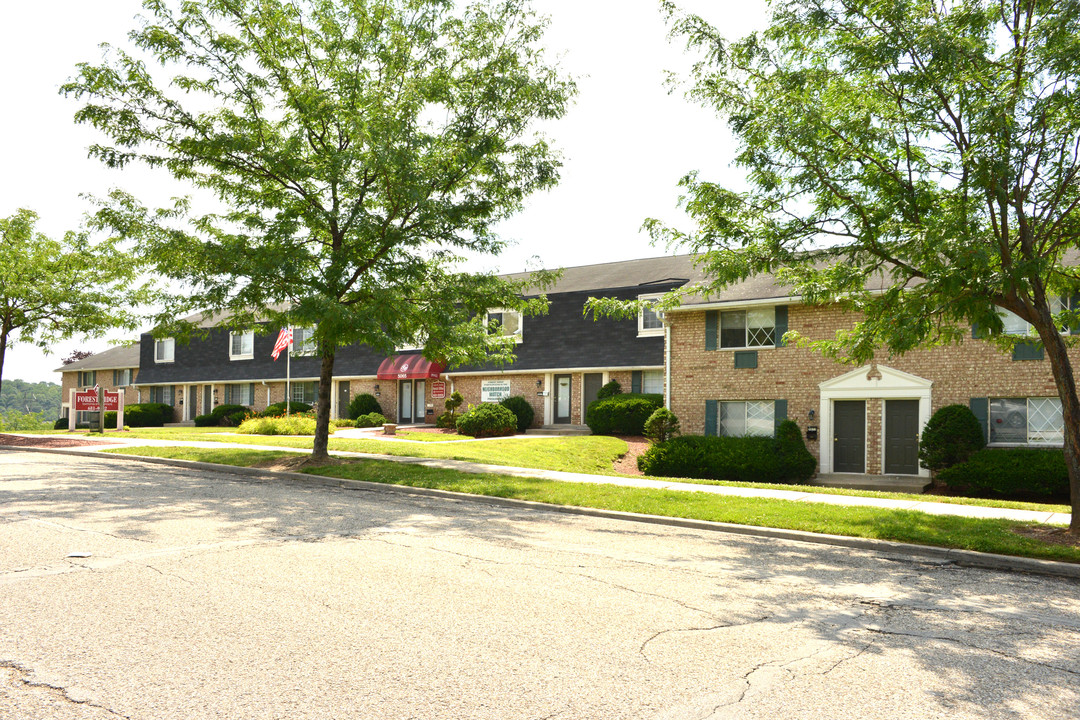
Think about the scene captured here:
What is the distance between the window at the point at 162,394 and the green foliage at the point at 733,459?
36.3 meters

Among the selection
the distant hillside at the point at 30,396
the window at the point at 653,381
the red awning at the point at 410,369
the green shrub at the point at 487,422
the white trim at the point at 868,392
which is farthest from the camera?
the distant hillside at the point at 30,396

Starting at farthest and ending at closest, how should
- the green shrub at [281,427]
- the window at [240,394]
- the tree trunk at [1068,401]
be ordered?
1. the window at [240,394]
2. the green shrub at [281,427]
3. the tree trunk at [1068,401]

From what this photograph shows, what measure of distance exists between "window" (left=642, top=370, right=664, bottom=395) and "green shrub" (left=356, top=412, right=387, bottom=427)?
1223cm

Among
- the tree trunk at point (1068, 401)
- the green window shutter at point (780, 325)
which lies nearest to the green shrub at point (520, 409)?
the green window shutter at point (780, 325)

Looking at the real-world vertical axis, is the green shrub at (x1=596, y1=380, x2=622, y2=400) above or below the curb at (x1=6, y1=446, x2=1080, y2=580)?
above

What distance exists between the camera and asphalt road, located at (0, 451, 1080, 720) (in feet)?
13.5

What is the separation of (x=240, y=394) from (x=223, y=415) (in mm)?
2635

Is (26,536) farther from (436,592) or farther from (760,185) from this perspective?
(760,185)

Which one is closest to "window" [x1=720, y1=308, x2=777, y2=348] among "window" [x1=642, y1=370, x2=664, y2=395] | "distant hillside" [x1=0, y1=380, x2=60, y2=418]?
"window" [x1=642, y1=370, x2=664, y2=395]

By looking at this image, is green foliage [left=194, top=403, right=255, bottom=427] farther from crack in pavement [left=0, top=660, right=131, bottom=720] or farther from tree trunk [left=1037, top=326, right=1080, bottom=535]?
crack in pavement [left=0, top=660, right=131, bottom=720]

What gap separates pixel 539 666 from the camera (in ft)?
15.0

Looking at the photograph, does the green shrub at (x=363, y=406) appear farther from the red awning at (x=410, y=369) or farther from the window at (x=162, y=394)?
the window at (x=162, y=394)

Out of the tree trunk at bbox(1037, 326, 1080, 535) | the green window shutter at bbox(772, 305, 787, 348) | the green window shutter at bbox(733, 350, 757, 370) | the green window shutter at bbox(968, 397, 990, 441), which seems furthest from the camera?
the green window shutter at bbox(733, 350, 757, 370)

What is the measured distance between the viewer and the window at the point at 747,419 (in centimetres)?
2155
